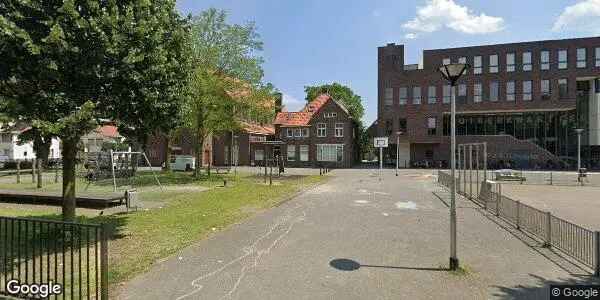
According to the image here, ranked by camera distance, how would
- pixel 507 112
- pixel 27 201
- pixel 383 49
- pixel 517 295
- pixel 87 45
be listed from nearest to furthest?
pixel 517 295, pixel 87 45, pixel 27 201, pixel 507 112, pixel 383 49

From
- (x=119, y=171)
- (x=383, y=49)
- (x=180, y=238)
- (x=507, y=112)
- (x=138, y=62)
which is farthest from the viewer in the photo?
(x=383, y=49)

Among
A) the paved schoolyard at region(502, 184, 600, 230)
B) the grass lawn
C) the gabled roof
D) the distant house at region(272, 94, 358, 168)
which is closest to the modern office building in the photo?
the distant house at region(272, 94, 358, 168)

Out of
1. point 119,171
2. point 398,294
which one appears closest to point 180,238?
point 398,294

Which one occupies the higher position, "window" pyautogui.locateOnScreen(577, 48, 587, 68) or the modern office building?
"window" pyautogui.locateOnScreen(577, 48, 587, 68)

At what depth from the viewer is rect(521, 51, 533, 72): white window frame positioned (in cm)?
5297

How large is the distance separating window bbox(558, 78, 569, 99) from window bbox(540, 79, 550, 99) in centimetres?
120

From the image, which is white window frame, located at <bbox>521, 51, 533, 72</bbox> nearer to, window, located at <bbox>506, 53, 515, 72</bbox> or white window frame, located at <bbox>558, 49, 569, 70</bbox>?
window, located at <bbox>506, 53, 515, 72</bbox>

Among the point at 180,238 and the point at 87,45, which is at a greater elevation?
the point at 87,45

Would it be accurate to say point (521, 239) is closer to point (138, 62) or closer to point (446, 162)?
point (138, 62)

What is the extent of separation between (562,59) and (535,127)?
894cm

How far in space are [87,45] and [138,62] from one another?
40.6 inches

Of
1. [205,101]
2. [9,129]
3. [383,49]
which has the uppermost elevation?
[383,49]

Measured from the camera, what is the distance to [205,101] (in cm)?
3009

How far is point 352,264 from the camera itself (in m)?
8.36
